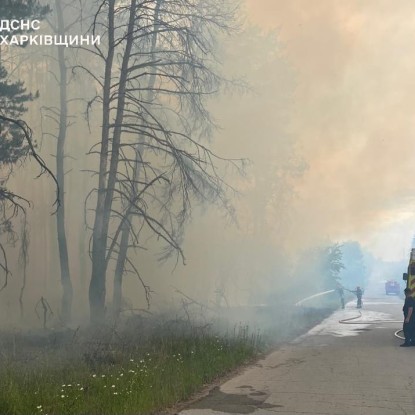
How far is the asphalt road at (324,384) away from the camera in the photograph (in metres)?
6.27

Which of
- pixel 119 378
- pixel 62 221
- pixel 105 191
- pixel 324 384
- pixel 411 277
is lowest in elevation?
pixel 324 384

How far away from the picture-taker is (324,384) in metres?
7.67

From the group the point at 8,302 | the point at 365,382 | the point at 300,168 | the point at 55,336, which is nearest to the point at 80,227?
the point at 8,302

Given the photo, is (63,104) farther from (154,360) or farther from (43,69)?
(154,360)

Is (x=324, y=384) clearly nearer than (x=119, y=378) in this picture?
No

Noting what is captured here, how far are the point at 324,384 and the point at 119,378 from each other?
9.32 ft

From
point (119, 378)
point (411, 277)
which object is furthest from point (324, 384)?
point (411, 277)

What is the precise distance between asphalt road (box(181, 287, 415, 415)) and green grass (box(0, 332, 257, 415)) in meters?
0.39

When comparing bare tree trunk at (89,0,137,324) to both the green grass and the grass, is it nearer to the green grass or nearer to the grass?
the grass

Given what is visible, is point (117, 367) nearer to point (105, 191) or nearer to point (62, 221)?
point (105, 191)

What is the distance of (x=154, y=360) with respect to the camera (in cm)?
841

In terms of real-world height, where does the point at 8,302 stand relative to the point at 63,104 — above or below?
below

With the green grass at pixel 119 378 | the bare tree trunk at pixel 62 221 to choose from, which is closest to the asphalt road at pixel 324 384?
the green grass at pixel 119 378

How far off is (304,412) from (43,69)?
51.5 ft
